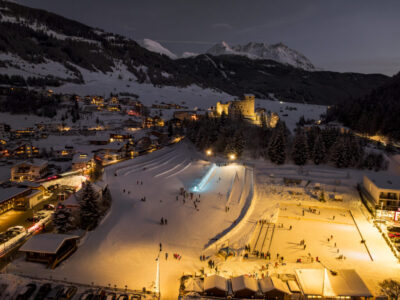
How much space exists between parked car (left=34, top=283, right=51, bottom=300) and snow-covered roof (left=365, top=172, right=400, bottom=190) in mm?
25767

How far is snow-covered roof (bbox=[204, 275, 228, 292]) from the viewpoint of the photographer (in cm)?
1221

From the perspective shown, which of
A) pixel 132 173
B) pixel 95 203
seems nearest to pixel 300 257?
pixel 95 203

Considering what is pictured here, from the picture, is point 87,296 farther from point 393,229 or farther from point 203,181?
point 393,229

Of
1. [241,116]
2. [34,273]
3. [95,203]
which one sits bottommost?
[34,273]

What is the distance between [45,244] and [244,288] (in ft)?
34.5

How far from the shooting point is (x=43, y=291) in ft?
37.0

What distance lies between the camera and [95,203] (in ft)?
59.6

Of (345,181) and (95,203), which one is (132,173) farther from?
(345,181)

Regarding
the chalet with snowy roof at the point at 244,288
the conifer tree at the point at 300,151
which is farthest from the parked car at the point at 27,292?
the conifer tree at the point at 300,151

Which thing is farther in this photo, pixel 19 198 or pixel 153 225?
pixel 19 198

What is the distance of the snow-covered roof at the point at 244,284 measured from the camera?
12.2 meters

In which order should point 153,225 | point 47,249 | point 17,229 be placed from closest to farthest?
point 47,249, point 17,229, point 153,225

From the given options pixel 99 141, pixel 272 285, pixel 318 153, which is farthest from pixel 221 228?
pixel 99 141

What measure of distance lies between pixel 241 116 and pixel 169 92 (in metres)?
75.5
